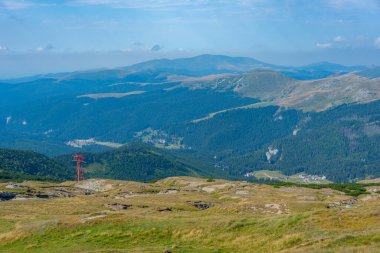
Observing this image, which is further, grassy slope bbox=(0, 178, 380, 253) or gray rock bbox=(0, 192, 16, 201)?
gray rock bbox=(0, 192, 16, 201)

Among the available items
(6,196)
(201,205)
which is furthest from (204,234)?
(6,196)

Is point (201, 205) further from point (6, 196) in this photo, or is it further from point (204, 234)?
point (204, 234)

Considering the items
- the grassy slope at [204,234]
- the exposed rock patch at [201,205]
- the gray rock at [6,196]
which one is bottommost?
the exposed rock patch at [201,205]

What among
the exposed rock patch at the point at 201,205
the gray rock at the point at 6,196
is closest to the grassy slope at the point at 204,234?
the exposed rock patch at the point at 201,205

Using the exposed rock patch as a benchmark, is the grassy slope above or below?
above

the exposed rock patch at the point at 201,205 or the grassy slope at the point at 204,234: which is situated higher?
Answer: the grassy slope at the point at 204,234

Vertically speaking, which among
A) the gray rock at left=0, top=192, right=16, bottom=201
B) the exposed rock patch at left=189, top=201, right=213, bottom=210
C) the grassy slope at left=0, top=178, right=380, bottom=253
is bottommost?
the exposed rock patch at left=189, top=201, right=213, bottom=210

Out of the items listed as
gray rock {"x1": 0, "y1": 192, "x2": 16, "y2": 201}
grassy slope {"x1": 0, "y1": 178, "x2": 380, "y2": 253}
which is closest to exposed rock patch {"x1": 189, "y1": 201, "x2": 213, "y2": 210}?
gray rock {"x1": 0, "y1": 192, "x2": 16, "y2": 201}

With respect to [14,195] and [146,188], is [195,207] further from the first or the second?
[146,188]

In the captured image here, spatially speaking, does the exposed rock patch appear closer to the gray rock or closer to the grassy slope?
the gray rock

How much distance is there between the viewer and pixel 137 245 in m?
55.9

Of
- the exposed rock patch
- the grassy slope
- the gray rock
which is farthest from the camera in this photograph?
the gray rock

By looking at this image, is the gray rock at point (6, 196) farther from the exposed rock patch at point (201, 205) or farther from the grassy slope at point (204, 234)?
the grassy slope at point (204, 234)

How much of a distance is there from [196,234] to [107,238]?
11.0 m
